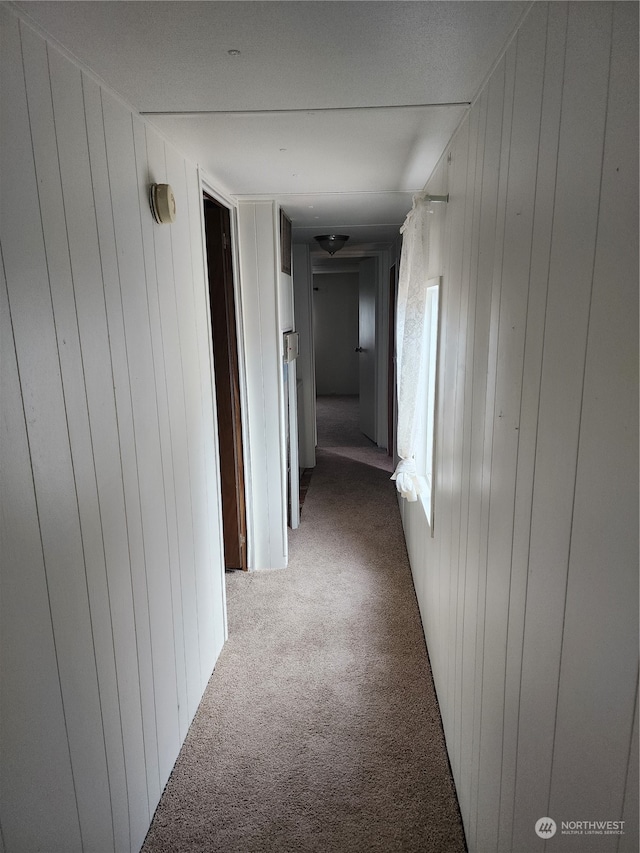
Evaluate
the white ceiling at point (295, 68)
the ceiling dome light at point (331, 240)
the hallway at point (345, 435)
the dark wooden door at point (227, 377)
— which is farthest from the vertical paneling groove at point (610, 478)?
the hallway at point (345, 435)

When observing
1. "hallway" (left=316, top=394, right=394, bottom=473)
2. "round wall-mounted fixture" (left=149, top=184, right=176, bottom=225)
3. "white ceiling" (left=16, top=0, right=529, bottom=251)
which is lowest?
"hallway" (left=316, top=394, right=394, bottom=473)

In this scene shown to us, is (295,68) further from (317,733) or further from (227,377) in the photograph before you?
(317,733)

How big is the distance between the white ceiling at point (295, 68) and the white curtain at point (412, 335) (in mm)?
288

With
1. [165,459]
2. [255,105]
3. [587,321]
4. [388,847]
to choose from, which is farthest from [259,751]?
[255,105]

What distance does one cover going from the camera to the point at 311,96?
→ 1469 mm

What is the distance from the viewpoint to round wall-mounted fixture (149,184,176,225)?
1.73 metres

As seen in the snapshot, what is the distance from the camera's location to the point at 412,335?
245 cm

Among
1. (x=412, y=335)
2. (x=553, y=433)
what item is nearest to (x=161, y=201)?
(x=412, y=335)

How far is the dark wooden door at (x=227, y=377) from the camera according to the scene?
117 inches

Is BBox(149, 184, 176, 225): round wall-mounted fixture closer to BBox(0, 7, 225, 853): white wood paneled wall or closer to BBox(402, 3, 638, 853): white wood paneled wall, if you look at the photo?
BBox(0, 7, 225, 853): white wood paneled wall

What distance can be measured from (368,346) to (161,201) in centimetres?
486

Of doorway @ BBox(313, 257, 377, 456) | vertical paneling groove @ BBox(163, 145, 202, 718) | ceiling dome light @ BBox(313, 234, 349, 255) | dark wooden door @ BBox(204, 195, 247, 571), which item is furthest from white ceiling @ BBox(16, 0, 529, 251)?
doorway @ BBox(313, 257, 377, 456)

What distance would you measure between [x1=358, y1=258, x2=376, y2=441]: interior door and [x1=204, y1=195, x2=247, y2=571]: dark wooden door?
10.5 feet

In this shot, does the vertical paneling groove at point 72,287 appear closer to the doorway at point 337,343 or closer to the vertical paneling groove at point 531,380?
the vertical paneling groove at point 531,380
